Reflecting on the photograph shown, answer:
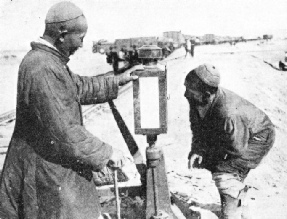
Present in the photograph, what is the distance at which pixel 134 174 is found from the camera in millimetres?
5461

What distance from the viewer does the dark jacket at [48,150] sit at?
97.5 inches

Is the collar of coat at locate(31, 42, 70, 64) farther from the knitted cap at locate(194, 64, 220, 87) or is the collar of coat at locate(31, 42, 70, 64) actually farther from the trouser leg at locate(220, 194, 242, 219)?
the trouser leg at locate(220, 194, 242, 219)

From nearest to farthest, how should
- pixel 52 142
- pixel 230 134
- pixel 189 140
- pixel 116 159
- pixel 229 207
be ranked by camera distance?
pixel 52 142 < pixel 116 159 < pixel 230 134 < pixel 229 207 < pixel 189 140

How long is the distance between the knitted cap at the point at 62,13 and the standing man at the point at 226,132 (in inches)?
54.3

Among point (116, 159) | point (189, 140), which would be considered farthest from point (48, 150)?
point (189, 140)

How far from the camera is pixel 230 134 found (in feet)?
11.2

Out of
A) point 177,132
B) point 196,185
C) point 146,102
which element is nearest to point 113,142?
point 177,132

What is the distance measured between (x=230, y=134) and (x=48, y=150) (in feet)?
5.62

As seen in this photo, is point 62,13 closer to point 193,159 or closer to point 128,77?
point 128,77

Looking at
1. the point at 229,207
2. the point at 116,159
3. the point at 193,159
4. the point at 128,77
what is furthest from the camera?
the point at 193,159

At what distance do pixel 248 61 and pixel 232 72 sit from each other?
166 inches

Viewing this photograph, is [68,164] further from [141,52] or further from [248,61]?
[248,61]

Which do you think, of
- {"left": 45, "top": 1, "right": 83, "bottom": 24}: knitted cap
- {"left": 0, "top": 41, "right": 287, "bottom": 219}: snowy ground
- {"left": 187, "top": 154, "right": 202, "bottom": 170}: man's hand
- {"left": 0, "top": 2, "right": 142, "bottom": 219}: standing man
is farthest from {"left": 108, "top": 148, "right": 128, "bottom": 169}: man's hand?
{"left": 0, "top": 41, "right": 287, "bottom": 219}: snowy ground

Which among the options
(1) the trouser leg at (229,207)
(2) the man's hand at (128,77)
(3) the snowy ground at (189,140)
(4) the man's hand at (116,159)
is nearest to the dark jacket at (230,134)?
(1) the trouser leg at (229,207)
